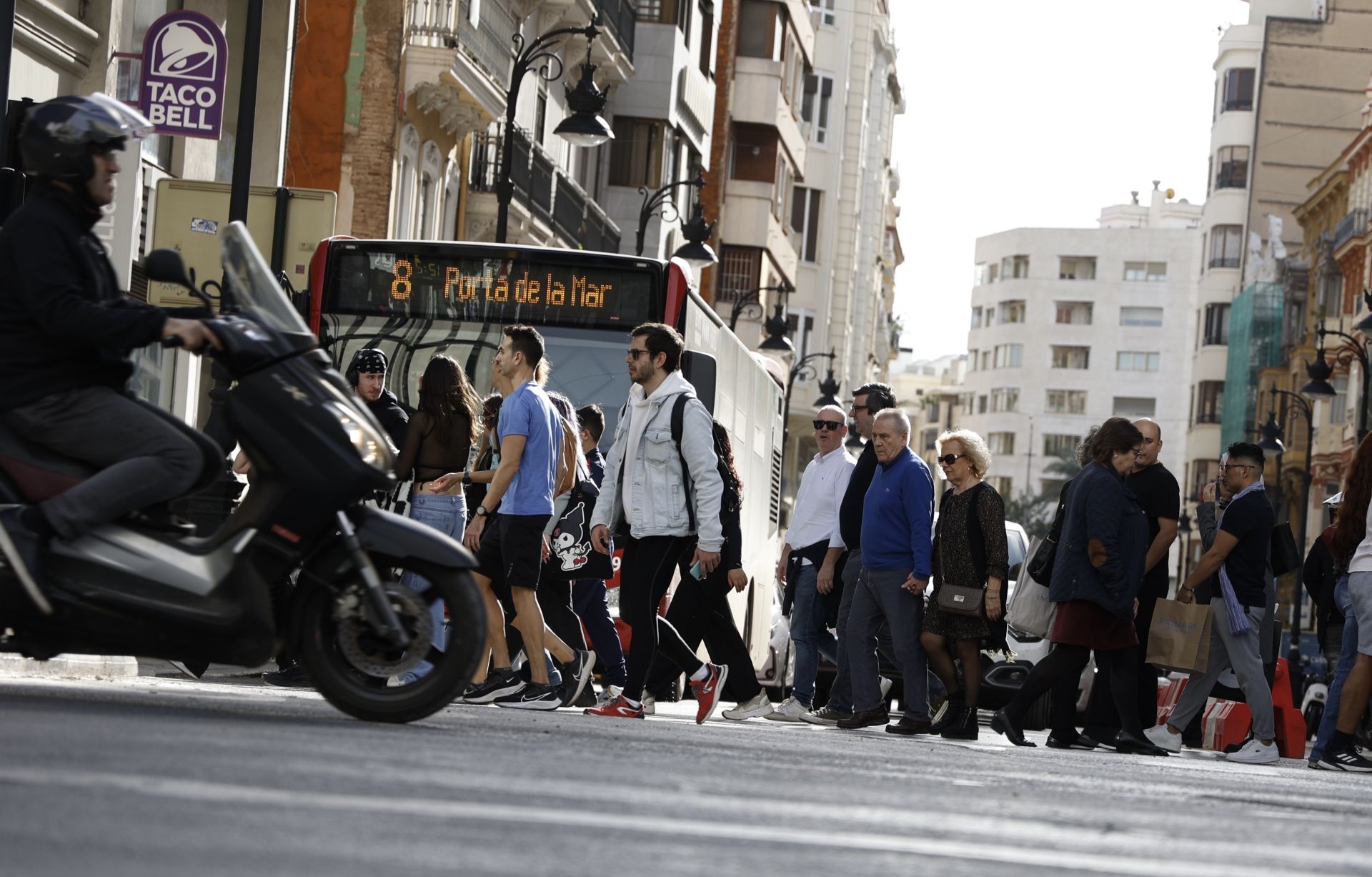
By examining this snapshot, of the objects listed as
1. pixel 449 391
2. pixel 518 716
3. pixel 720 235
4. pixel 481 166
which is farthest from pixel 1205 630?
pixel 720 235

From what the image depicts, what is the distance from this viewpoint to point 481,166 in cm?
3606

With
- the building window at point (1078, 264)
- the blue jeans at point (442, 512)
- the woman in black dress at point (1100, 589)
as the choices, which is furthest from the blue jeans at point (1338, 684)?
the building window at point (1078, 264)

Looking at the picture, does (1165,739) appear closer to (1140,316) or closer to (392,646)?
(392,646)

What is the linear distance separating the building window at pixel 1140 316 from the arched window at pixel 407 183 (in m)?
130

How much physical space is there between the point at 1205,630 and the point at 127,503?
7.92 metres

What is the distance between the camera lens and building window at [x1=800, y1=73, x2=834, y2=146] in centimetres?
7794

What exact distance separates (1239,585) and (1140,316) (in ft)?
482

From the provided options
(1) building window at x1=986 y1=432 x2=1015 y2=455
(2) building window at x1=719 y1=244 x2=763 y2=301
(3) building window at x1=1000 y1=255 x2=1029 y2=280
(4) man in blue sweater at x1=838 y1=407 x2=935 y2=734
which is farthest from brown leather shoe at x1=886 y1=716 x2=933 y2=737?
(3) building window at x1=1000 y1=255 x2=1029 y2=280

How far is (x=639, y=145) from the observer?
4647 cm

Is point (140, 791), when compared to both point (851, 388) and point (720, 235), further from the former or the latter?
point (851, 388)

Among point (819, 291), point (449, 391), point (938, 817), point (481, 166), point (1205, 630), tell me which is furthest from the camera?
point (819, 291)

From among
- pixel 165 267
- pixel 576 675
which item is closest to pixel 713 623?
pixel 576 675

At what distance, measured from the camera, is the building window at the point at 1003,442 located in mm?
157625

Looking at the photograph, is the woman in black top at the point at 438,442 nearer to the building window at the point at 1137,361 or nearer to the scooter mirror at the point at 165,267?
the scooter mirror at the point at 165,267
